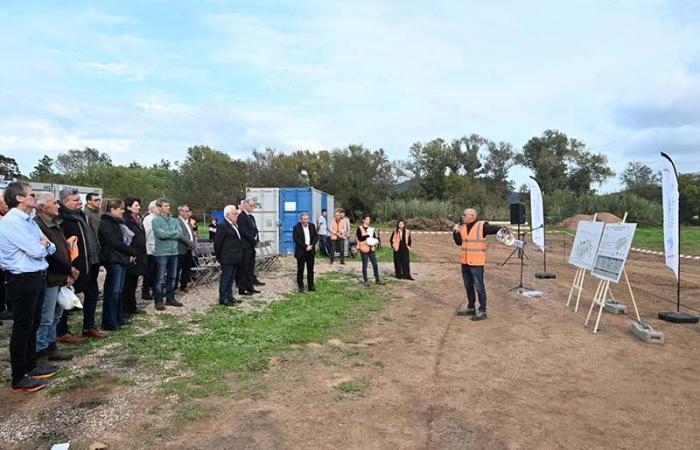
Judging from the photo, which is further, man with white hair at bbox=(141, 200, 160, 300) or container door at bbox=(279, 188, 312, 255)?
container door at bbox=(279, 188, 312, 255)

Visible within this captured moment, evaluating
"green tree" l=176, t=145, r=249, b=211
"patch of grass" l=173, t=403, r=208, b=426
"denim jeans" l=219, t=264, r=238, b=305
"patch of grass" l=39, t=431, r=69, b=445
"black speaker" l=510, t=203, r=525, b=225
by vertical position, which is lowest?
"patch of grass" l=173, t=403, r=208, b=426

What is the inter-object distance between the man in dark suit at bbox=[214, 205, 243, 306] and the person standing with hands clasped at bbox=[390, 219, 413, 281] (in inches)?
187

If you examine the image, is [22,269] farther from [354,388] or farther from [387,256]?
[387,256]

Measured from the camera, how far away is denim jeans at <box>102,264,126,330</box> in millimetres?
6168

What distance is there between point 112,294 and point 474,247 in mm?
5261

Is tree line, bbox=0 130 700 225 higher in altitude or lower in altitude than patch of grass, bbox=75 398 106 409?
higher

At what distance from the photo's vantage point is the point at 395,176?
5484cm

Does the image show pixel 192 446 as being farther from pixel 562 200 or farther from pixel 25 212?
pixel 562 200

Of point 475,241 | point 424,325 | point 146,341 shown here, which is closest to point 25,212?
point 146,341

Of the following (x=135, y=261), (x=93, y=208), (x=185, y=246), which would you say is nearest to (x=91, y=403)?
(x=135, y=261)

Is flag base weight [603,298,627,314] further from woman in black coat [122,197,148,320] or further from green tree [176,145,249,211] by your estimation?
green tree [176,145,249,211]

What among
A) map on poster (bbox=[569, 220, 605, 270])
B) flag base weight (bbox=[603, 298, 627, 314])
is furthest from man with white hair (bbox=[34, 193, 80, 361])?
flag base weight (bbox=[603, 298, 627, 314])

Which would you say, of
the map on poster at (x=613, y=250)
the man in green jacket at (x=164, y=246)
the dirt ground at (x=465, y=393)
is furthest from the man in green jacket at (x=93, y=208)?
the map on poster at (x=613, y=250)

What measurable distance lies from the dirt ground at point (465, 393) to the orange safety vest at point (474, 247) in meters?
0.95
